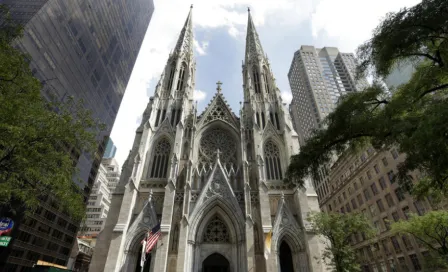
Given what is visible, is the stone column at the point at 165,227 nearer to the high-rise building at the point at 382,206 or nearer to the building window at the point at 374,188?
the high-rise building at the point at 382,206

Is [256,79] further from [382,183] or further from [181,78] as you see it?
[382,183]

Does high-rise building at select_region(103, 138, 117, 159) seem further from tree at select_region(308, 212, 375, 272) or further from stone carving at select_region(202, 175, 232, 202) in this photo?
tree at select_region(308, 212, 375, 272)

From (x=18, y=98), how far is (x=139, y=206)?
51.8ft

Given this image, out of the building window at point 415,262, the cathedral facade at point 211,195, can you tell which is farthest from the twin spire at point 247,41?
the building window at point 415,262

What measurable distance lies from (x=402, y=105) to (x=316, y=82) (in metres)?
71.0

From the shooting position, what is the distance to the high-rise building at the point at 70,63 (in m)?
28.0

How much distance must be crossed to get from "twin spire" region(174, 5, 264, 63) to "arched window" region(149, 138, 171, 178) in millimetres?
16652

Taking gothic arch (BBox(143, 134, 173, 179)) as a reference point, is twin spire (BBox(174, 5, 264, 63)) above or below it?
above

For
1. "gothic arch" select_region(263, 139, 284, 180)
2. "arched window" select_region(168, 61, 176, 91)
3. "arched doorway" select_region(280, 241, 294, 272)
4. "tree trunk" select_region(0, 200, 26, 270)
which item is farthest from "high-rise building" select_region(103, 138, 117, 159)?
"arched doorway" select_region(280, 241, 294, 272)

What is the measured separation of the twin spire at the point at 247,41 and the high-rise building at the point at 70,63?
46.2 ft

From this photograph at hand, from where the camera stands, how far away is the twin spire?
37328mm

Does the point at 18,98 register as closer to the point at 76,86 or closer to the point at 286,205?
the point at 286,205

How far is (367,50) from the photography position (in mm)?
7969

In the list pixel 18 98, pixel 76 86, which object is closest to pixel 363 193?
pixel 18 98
